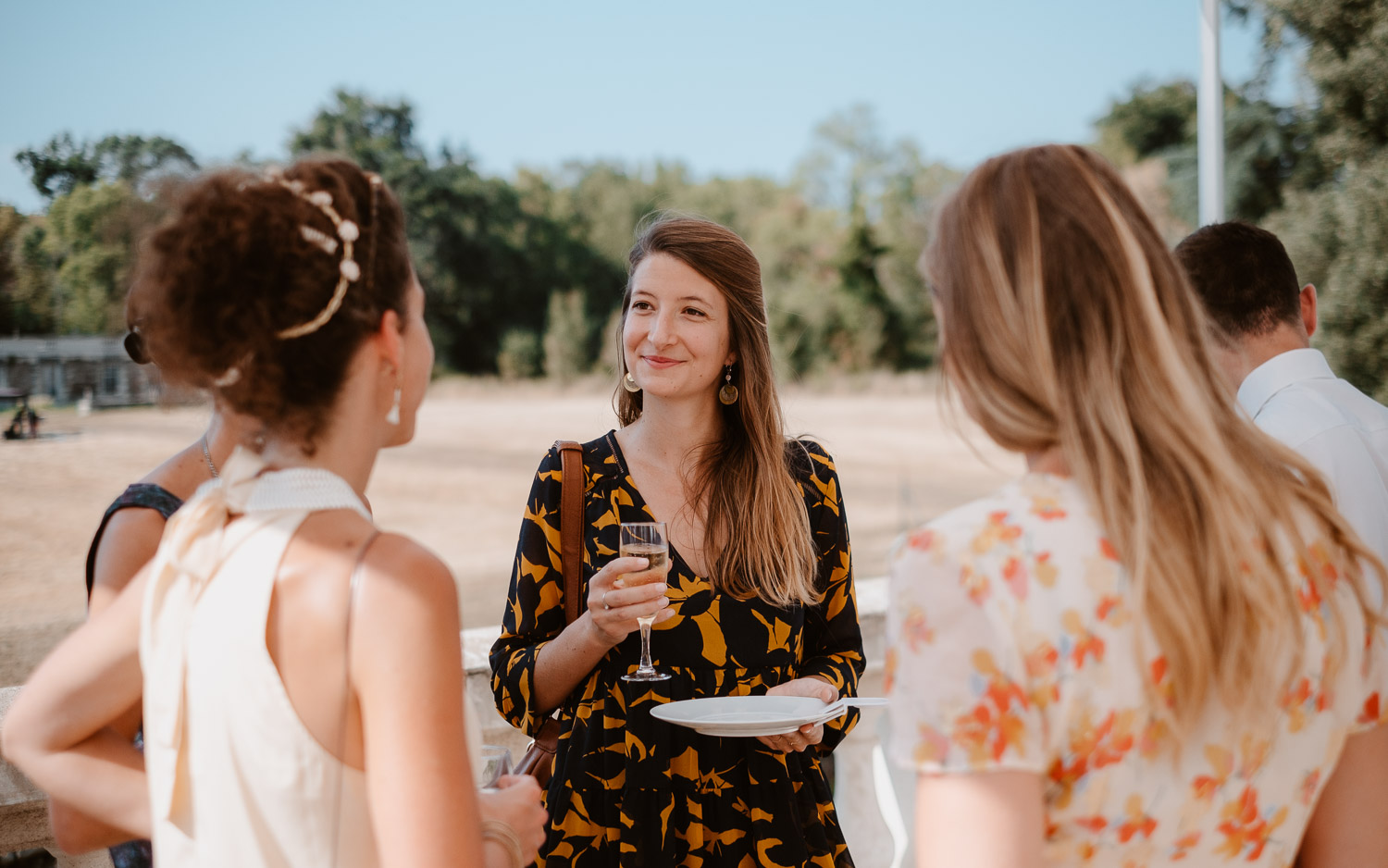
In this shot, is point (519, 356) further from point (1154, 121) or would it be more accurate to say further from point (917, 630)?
point (917, 630)

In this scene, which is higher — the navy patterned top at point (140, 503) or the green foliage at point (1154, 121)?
the green foliage at point (1154, 121)

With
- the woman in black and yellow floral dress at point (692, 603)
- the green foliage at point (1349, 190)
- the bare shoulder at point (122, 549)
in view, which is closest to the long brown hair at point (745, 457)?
the woman in black and yellow floral dress at point (692, 603)

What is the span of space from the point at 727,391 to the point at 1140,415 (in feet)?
5.36

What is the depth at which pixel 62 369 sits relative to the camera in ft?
23.3

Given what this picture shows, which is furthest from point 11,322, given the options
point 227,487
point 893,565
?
point 893,565

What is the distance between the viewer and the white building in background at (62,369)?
5.73m

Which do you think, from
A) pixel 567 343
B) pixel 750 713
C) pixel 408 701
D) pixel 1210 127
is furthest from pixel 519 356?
pixel 408 701

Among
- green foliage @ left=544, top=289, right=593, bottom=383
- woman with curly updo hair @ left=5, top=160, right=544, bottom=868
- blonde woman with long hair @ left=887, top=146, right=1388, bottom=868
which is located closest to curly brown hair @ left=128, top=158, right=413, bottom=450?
woman with curly updo hair @ left=5, top=160, right=544, bottom=868

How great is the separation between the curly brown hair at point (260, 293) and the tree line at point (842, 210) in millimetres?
16786

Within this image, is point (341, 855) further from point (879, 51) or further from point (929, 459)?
point (879, 51)

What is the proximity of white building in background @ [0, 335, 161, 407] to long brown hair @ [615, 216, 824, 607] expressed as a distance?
11.4ft

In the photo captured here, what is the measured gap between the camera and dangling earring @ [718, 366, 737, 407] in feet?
8.93

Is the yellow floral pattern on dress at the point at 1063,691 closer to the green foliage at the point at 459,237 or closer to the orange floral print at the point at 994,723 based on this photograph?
the orange floral print at the point at 994,723

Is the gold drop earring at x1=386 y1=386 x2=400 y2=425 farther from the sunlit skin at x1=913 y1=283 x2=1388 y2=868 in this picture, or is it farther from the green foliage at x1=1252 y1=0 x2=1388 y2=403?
the green foliage at x1=1252 y1=0 x2=1388 y2=403
